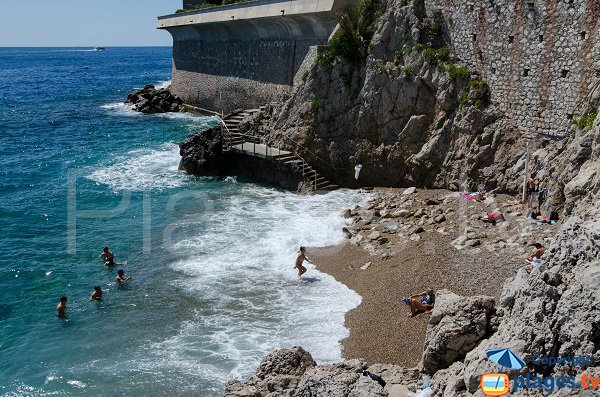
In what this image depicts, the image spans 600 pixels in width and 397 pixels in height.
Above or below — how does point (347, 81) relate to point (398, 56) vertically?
below

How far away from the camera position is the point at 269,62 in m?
30.7

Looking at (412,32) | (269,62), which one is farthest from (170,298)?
(269,62)

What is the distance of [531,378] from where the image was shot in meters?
6.15

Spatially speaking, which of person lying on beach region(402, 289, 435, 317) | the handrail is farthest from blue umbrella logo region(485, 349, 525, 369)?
the handrail

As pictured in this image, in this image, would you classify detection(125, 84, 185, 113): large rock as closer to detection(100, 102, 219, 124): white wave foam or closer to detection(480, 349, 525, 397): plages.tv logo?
detection(100, 102, 219, 124): white wave foam

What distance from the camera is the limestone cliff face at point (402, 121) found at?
1903cm

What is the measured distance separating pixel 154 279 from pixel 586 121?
12.8 m

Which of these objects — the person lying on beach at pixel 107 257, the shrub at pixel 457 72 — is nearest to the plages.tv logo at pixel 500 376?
the person lying on beach at pixel 107 257

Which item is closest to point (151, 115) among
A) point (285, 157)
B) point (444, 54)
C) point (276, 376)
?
point (285, 157)

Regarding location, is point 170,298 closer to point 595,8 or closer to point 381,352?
point 381,352

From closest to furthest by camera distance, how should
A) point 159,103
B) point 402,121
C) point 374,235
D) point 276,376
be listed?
point 276,376, point 374,235, point 402,121, point 159,103

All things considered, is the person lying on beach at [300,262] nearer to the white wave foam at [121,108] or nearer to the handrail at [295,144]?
the handrail at [295,144]

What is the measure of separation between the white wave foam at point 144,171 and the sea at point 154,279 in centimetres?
12

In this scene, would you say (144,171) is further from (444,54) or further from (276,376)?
(276,376)
